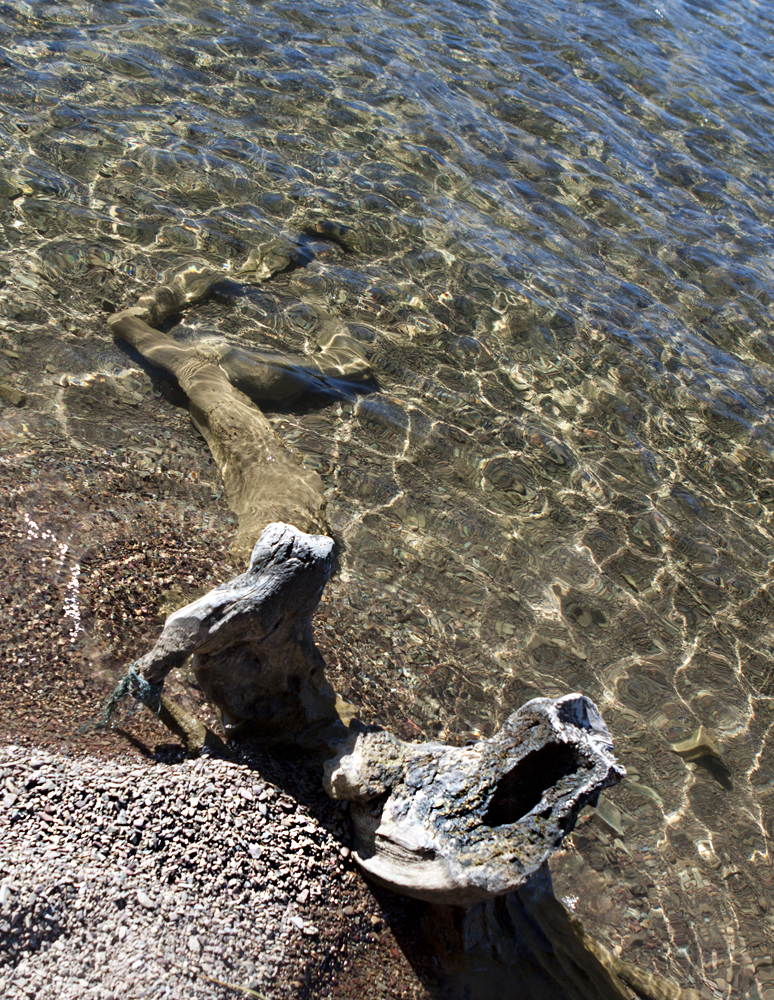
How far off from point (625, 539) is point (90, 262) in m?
5.14

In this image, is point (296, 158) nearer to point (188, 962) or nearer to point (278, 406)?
point (278, 406)

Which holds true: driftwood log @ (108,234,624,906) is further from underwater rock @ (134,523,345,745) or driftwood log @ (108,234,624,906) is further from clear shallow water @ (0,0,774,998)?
clear shallow water @ (0,0,774,998)

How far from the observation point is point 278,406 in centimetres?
621

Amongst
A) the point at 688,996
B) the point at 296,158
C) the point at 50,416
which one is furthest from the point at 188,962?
the point at 296,158

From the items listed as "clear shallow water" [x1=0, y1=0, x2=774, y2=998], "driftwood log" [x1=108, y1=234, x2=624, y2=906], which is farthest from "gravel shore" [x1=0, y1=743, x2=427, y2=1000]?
"clear shallow water" [x1=0, y1=0, x2=774, y2=998]

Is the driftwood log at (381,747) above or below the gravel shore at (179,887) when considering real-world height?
above

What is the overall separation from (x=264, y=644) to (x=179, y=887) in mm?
921

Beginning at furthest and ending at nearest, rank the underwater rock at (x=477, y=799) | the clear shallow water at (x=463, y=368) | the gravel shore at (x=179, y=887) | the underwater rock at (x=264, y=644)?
the clear shallow water at (x=463, y=368) → the underwater rock at (x=264, y=644) → the underwater rock at (x=477, y=799) → the gravel shore at (x=179, y=887)

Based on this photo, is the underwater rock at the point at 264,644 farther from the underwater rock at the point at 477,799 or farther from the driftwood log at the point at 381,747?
the underwater rock at the point at 477,799

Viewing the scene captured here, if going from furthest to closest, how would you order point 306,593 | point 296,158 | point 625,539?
point 296,158, point 625,539, point 306,593

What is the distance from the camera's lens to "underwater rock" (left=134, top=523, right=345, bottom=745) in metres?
2.92

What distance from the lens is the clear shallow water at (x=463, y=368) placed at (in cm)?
444

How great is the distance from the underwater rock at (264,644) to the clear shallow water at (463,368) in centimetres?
78

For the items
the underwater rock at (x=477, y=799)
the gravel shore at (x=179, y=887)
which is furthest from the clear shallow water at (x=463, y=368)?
the underwater rock at (x=477, y=799)
